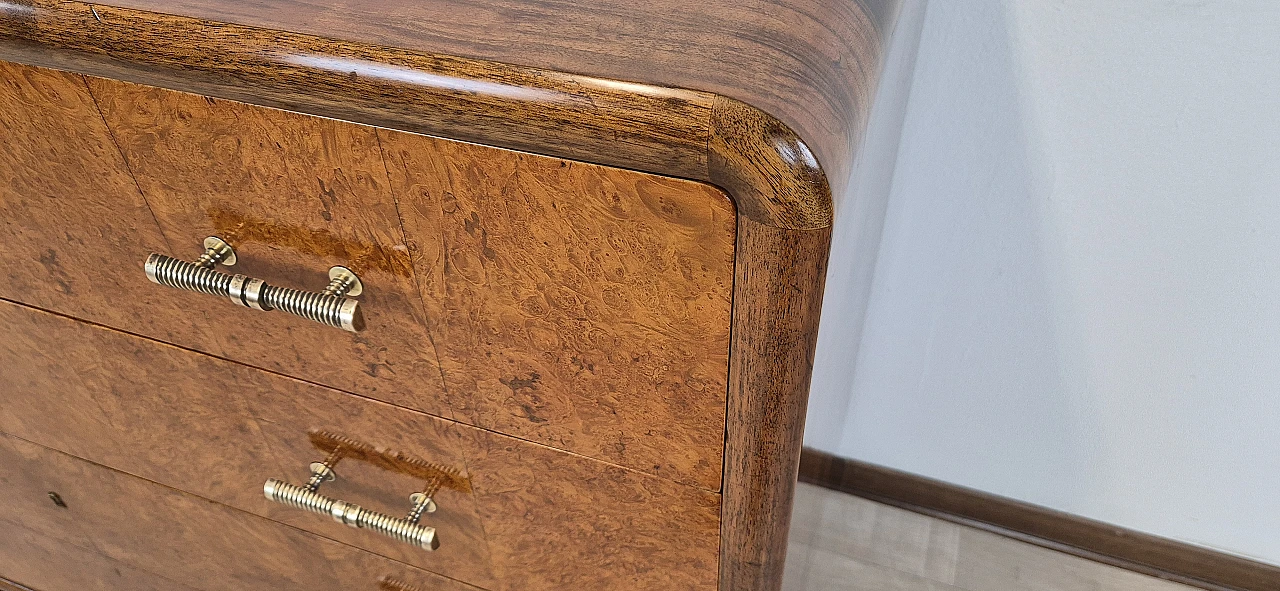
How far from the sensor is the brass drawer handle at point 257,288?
468mm

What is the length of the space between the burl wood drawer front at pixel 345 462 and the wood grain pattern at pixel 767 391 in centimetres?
2

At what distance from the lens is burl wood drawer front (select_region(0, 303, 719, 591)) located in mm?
534

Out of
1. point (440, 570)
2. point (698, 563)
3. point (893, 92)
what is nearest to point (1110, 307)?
point (893, 92)

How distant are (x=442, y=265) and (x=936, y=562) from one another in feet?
2.98

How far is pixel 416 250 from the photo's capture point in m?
0.44

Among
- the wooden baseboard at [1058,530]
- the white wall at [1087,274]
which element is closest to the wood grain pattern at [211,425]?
the white wall at [1087,274]

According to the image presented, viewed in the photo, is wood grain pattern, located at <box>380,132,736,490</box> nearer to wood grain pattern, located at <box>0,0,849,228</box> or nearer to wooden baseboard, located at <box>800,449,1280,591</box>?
wood grain pattern, located at <box>0,0,849,228</box>

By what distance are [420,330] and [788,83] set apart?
10.0 inches

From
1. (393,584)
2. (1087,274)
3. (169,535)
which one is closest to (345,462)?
(393,584)

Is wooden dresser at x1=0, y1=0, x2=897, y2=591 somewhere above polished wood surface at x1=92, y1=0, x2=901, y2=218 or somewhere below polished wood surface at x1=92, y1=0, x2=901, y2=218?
below

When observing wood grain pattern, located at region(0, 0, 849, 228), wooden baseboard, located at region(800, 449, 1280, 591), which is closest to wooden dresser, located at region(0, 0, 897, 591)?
wood grain pattern, located at region(0, 0, 849, 228)

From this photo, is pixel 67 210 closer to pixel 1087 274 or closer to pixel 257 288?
pixel 257 288

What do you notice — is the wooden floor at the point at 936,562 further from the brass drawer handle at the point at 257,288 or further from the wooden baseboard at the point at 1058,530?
the brass drawer handle at the point at 257,288

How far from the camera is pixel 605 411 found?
1.56ft
